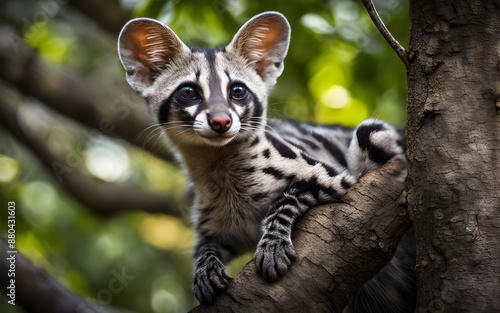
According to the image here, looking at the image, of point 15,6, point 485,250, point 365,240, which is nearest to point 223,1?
point 15,6

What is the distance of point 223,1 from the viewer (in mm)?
6008

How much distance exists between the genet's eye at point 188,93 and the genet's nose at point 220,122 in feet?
1.53

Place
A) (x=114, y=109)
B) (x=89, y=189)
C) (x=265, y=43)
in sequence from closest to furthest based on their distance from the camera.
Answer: (x=265, y=43) → (x=114, y=109) → (x=89, y=189)

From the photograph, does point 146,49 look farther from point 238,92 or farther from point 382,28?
point 382,28

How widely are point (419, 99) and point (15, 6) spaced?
18.1 ft

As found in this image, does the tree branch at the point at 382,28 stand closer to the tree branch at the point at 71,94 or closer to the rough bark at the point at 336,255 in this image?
the rough bark at the point at 336,255

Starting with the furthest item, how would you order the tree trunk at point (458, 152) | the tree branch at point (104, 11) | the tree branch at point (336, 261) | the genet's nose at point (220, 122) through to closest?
the tree branch at point (104, 11) → the genet's nose at point (220, 122) → the tree branch at point (336, 261) → the tree trunk at point (458, 152)

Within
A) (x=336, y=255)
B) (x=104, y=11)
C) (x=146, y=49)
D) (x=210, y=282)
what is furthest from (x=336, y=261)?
(x=104, y=11)

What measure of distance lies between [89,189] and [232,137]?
4.08 m

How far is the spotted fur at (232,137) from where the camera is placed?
4.34 meters

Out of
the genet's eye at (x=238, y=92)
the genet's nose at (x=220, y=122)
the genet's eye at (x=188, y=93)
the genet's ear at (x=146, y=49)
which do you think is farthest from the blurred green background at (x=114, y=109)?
the genet's nose at (x=220, y=122)

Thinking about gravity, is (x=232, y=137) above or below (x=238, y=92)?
below

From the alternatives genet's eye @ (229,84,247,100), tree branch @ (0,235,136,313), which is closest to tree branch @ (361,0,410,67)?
genet's eye @ (229,84,247,100)

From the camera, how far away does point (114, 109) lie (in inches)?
287
